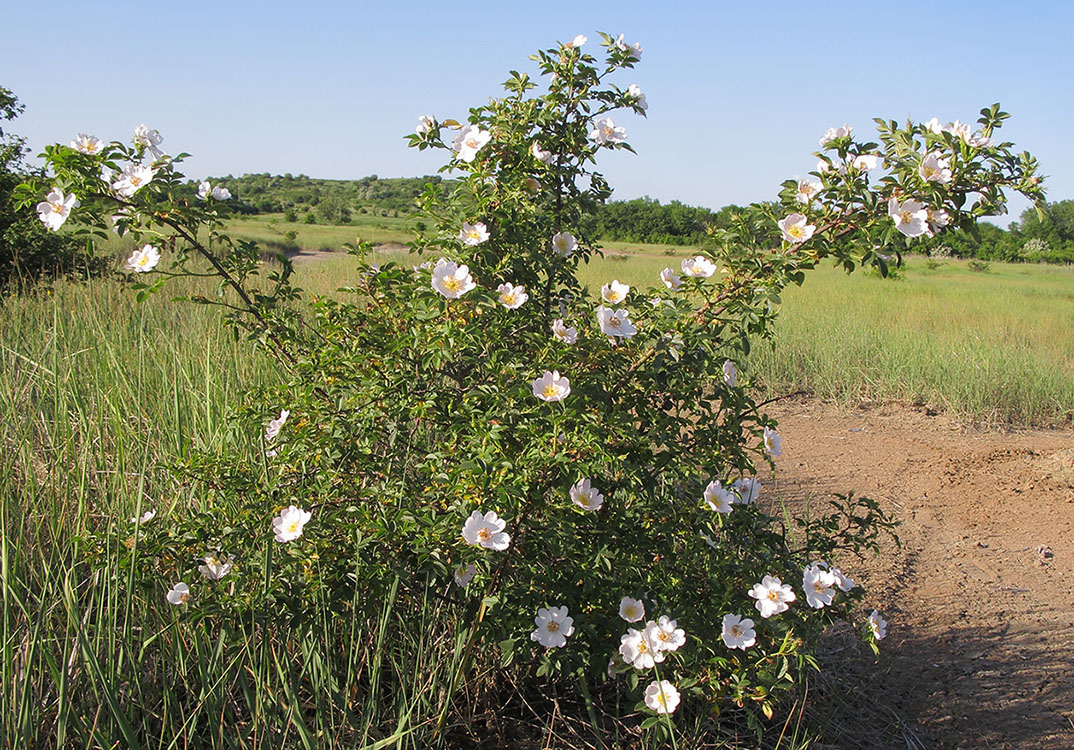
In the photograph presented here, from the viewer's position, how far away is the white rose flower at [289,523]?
5.06ft

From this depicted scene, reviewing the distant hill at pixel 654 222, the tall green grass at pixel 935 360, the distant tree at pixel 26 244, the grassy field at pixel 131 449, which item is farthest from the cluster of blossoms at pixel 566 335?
the distant hill at pixel 654 222

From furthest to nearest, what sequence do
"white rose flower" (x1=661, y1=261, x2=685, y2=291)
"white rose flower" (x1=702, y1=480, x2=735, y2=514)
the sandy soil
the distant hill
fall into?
the distant hill < the sandy soil < "white rose flower" (x1=661, y1=261, x2=685, y2=291) < "white rose flower" (x1=702, y1=480, x2=735, y2=514)

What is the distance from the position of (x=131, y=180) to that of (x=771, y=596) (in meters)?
1.54

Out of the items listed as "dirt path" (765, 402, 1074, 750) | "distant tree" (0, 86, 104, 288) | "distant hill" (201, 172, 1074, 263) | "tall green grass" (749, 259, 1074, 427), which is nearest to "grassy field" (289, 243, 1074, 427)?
"tall green grass" (749, 259, 1074, 427)

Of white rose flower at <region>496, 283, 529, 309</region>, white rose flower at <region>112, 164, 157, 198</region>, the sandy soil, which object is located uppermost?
white rose flower at <region>112, 164, 157, 198</region>

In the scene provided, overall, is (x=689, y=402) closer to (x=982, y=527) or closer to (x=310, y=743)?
(x=310, y=743)

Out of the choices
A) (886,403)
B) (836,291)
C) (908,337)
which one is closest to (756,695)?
(886,403)

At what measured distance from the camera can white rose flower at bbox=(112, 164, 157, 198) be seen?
163 centimetres

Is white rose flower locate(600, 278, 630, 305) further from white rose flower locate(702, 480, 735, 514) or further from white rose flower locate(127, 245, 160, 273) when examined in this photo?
white rose flower locate(127, 245, 160, 273)

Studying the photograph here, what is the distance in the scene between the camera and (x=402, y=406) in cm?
163

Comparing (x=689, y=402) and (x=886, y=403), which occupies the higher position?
(x=689, y=402)

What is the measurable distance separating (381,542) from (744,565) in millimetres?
792

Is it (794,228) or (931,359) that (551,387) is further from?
(931,359)

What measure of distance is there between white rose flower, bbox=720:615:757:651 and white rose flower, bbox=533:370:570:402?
1.79 ft
